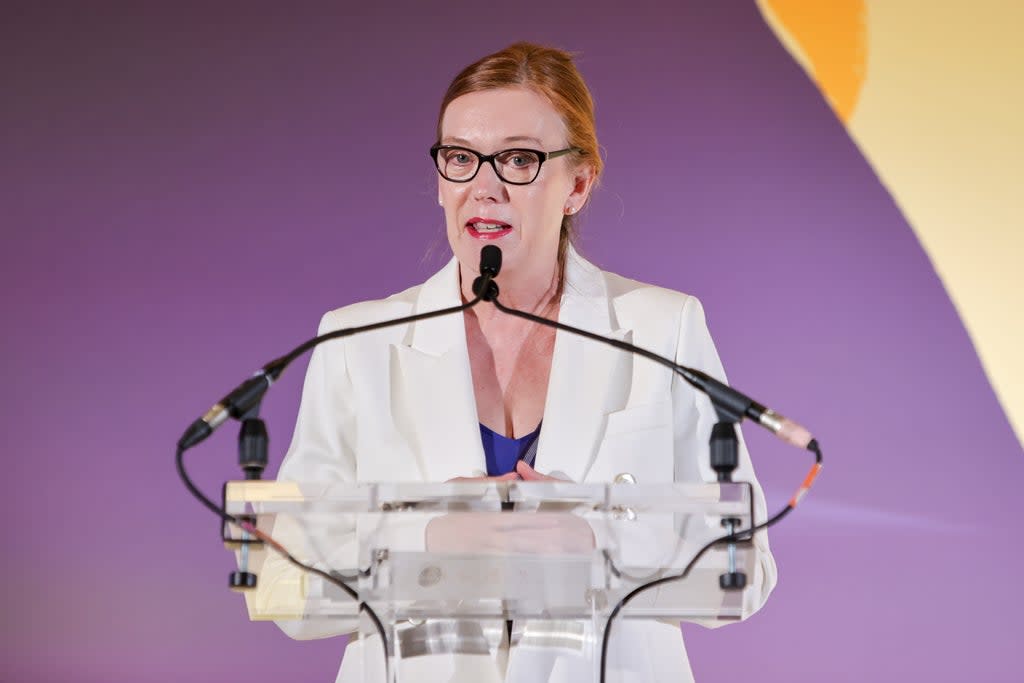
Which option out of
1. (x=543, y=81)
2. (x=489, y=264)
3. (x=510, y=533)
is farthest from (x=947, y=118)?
(x=510, y=533)

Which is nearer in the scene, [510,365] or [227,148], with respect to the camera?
[510,365]

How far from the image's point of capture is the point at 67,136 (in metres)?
3.04

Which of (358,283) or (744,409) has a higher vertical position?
(358,283)

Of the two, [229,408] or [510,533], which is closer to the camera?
[510,533]

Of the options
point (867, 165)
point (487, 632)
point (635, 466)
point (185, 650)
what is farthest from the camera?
point (867, 165)

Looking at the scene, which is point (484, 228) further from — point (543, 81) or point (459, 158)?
point (543, 81)

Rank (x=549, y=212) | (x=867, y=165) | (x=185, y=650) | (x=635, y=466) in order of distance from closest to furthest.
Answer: (x=635, y=466) < (x=549, y=212) < (x=185, y=650) < (x=867, y=165)

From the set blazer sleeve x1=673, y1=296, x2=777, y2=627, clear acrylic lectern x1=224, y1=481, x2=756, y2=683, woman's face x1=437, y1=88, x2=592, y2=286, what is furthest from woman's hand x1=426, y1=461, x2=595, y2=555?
woman's face x1=437, y1=88, x2=592, y2=286

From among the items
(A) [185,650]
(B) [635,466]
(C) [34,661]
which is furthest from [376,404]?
(C) [34,661]

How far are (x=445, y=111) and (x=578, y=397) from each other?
540mm

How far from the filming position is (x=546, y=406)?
6.63 ft

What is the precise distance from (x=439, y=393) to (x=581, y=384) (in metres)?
0.22

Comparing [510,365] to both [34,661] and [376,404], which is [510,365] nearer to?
[376,404]

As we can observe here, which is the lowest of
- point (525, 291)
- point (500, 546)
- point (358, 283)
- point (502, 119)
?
point (500, 546)
